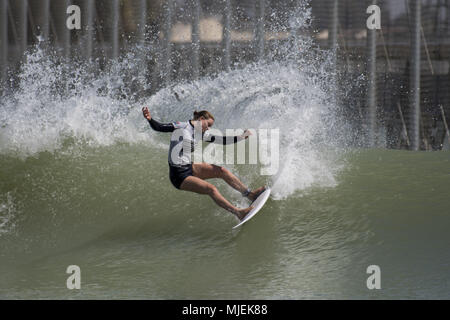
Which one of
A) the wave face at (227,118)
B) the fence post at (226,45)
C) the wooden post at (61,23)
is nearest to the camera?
the wave face at (227,118)

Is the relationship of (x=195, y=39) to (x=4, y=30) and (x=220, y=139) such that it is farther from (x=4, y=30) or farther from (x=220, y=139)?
(x=220, y=139)

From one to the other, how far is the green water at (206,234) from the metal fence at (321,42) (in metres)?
5.91

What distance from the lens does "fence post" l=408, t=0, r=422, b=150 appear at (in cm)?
1384

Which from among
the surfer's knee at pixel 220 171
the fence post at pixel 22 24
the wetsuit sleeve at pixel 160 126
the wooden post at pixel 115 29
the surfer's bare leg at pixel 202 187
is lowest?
the surfer's bare leg at pixel 202 187

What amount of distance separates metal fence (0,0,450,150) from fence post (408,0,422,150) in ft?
0.07

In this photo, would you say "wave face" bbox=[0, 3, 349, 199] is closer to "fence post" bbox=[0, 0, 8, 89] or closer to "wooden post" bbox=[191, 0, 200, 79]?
"wooden post" bbox=[191, 0, 200, 79]

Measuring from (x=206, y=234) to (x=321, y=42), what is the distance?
32.2ft

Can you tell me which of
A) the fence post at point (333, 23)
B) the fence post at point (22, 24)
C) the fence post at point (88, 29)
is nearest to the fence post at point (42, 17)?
the fence post at point (22, 24)

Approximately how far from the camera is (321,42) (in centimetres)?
1476

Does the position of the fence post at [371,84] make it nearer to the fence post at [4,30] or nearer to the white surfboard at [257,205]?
the white surfboard at [257,205]

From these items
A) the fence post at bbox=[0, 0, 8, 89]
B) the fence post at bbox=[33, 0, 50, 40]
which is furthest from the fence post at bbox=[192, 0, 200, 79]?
the fence post at bbox=[0, 0, 8, 89]

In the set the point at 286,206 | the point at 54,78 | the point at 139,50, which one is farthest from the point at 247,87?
the point at 54,78

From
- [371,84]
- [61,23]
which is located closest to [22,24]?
[61,23]

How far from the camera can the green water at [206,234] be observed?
4.72 m
